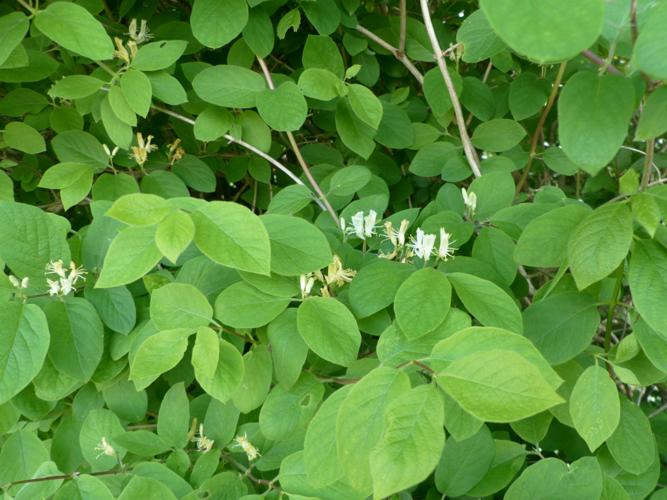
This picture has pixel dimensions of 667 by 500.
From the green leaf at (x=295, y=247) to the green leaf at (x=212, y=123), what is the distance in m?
0.38

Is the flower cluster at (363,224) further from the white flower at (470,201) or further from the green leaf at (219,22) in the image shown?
the green leaf at (219,22)

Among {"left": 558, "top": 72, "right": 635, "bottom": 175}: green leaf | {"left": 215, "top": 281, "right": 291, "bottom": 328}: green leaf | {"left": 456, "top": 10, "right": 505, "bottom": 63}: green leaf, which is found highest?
{"left": 558, "top": 72, "right": 635, "bottom": 175}: green leaf

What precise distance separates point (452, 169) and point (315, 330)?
0.51m

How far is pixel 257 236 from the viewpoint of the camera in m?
0.53

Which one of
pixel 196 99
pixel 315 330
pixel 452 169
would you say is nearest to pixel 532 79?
pixel 452 169

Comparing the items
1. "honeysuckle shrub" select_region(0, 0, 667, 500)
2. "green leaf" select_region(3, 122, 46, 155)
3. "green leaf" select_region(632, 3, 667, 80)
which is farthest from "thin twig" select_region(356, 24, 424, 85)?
"green leaf" select_region(632, 3, 667, 80)

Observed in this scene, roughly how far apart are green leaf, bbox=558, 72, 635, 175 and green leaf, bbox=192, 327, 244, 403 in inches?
13.1

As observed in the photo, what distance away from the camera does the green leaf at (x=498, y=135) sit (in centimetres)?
104

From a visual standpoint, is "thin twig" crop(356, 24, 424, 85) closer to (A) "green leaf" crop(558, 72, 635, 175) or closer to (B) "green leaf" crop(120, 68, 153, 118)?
(B) "green leaf" crop(120, 68, 153, 118)

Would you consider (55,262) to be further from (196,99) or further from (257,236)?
(196,99)

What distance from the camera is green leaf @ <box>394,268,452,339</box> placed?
1.74ft

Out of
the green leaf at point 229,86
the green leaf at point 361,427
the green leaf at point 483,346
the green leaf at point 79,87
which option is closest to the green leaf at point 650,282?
the green leaf at point 483,346

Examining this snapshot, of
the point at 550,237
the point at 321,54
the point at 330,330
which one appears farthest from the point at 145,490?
the point at 321,54

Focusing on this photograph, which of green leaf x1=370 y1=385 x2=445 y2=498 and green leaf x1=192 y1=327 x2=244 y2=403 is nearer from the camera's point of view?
green leaf x1=370 y1=385 x2=445 y2=498
